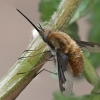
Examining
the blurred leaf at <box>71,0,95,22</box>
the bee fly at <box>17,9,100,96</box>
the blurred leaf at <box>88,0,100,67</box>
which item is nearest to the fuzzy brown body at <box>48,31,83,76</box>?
the bee fly at <box>17,9,100,96</box>

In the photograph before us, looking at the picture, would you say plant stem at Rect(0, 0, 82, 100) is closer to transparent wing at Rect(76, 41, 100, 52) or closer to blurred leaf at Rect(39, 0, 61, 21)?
transparent wing at Rect(76, 41, 100, 52)

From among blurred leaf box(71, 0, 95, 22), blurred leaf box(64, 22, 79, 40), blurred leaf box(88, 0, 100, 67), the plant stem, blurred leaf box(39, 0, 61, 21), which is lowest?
blurred leaf box(88, 0, 100, 67)

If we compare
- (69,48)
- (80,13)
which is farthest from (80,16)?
(69,48)

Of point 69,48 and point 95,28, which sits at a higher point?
point 69,48

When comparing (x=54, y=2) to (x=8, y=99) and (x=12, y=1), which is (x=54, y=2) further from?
(x=12, y=1)

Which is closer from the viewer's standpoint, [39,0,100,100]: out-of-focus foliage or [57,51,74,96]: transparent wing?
[57,51,74,96]: transparent wing

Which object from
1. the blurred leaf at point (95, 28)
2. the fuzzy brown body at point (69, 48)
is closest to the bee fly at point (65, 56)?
the fuzzy brown body at point (69, 48)

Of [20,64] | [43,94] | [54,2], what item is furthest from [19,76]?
[43,94]

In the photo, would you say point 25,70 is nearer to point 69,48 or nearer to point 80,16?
point 69,48
